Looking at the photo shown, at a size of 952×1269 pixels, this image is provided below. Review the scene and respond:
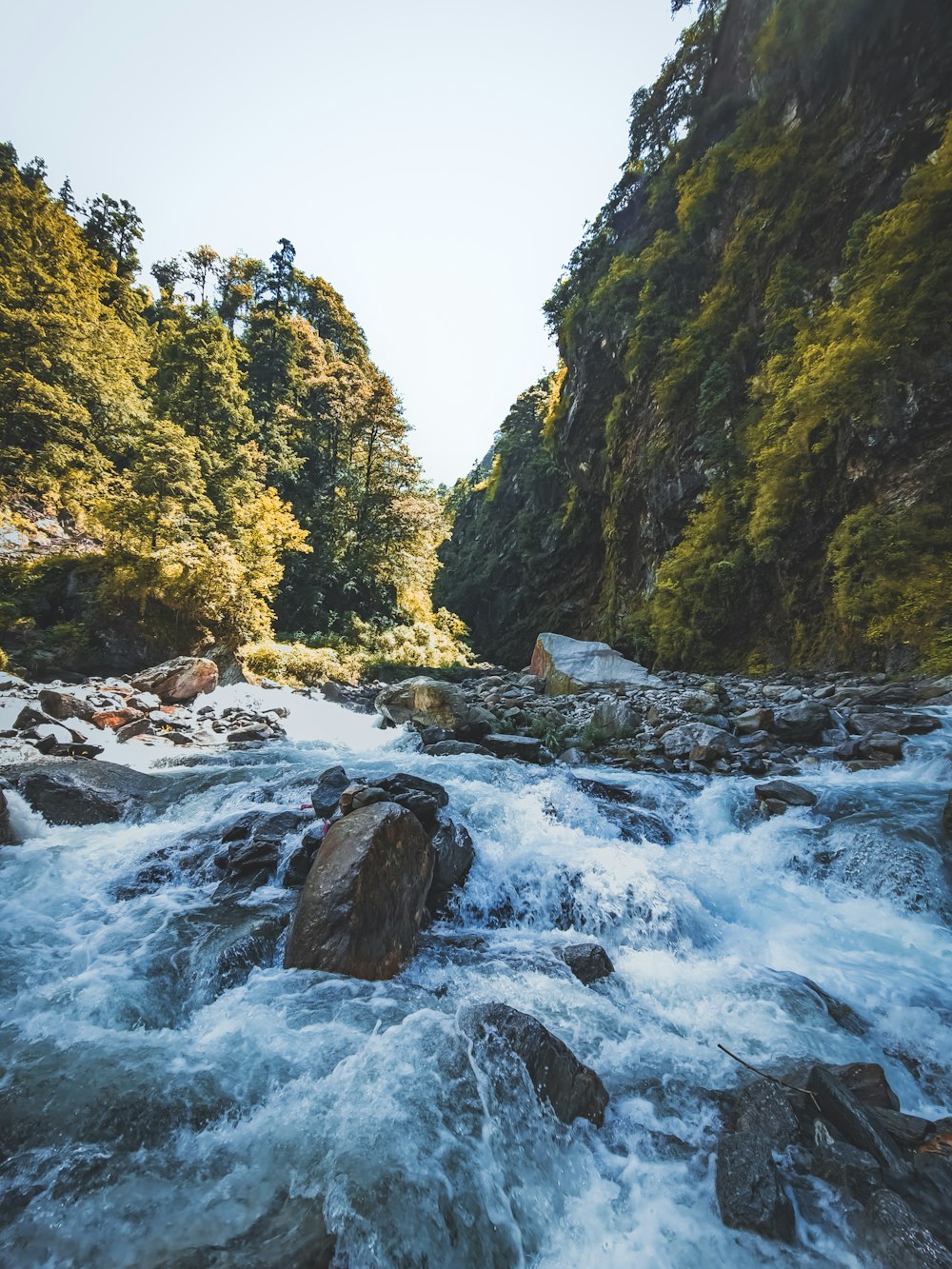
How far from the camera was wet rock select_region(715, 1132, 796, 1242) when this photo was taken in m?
1.79

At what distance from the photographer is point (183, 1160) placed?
6.57ft

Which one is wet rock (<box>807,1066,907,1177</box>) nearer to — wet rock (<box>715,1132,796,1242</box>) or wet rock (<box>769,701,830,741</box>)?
wet rock (<box>715,1132,796,1242</box>)

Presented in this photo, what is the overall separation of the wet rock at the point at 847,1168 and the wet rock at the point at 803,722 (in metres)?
5.70

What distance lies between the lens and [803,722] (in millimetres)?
6836

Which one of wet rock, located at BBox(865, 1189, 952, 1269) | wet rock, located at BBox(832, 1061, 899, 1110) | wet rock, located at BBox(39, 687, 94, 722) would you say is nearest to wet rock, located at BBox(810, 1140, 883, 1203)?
wet rock, located at BBox(865, 1189, 952, 1269)

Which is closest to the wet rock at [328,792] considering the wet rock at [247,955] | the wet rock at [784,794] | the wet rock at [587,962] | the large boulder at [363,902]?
the large boulder at [363,902]

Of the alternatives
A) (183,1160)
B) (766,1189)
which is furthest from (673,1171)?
(183,1160)

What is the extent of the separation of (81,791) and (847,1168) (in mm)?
6820

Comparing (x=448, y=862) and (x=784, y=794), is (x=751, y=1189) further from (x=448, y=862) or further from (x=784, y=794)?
(x=784, y=794)

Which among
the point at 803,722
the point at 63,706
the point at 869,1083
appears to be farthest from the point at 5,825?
the point at 803,722

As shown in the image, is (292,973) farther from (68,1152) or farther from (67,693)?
(67,693)

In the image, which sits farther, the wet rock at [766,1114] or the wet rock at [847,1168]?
the wet rock at [766,1114]

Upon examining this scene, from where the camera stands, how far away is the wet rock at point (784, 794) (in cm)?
516

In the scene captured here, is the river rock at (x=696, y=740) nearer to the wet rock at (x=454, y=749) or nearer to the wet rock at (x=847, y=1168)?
the wet rock at (x=454, y=749)
